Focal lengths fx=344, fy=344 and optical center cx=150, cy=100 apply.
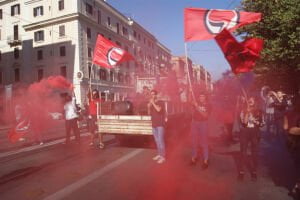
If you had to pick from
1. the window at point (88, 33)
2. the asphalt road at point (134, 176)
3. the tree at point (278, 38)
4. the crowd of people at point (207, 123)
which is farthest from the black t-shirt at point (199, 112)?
the window at point (88, 33)

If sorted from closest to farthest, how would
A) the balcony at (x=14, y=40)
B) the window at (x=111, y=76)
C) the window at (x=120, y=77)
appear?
the balcony at (x=14, y=40)
the window at (x=111, y=76)
the window at (x=120, y=77)

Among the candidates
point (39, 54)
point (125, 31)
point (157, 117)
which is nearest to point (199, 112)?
point (157, 117)

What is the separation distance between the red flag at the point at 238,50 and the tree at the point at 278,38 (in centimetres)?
905

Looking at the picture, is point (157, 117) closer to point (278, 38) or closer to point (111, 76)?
point (278, 38)

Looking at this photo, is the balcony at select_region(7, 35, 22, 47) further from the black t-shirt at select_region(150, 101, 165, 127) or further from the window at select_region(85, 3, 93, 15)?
the black t-shirt at select_region(150, 101, 165, 127)

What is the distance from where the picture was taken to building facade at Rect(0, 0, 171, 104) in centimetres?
4129

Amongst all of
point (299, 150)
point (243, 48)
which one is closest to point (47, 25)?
point (243, 48)

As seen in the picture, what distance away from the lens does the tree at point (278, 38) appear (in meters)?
16.5

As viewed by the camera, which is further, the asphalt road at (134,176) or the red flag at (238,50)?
the red flag at (238,50)

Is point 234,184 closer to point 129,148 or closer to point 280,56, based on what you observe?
point 129,148

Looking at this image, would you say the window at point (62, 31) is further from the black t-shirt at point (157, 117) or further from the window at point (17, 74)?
the black t-shirt at point (157, 117)

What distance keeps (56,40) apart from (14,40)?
6621 mm

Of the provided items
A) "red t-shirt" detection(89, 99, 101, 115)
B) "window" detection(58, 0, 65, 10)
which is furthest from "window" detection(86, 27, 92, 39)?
"red t-shirt" detection(89, 99, 101, 115)

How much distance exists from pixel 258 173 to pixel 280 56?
12851 mm
